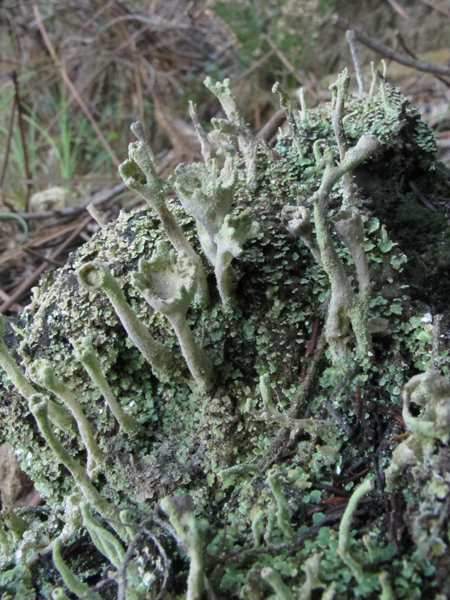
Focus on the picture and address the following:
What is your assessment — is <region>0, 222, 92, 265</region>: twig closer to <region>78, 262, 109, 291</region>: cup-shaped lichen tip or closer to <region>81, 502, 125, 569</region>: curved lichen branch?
<region>78, 262, 109, 291</region>: cup-shaped lichen tip

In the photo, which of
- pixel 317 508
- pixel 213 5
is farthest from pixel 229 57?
pixel 317 508

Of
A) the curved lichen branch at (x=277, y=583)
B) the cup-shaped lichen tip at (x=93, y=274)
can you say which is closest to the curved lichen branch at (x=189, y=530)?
the curved lichen branch at (x=277, y=583)

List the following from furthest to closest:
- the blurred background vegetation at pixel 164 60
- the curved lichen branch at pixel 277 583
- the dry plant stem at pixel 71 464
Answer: the blurred background vegetation at pixel 164 60 → the dry plant stem at pixel 71 464 → the curved lichen branch at pixel 277 583

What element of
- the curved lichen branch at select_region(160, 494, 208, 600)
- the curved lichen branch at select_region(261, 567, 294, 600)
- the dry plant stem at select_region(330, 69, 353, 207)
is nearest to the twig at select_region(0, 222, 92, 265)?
the dry plant stem at select_region(330, 69, 353, 207)

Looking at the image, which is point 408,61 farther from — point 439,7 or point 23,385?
point 23,385

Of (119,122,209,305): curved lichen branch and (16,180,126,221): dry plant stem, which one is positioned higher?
(16,180,126,221): dry plant stem

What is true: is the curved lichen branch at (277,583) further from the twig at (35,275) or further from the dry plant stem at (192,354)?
the twig at (35,275)

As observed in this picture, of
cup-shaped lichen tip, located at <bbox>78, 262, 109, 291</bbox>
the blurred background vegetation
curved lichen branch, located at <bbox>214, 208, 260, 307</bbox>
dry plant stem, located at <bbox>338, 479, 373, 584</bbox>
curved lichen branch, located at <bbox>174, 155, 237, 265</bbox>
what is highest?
the blurred background vegetation
